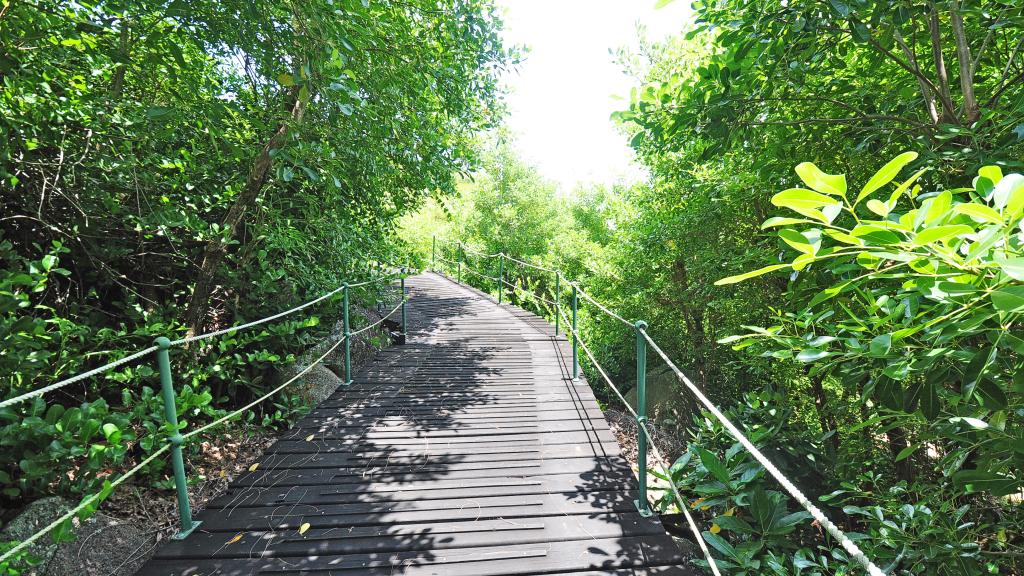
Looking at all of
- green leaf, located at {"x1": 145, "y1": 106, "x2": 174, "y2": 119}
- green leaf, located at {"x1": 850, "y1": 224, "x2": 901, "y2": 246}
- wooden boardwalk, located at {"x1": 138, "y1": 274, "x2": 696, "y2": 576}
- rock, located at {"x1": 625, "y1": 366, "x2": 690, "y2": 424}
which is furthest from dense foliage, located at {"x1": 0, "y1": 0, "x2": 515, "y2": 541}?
rock, located at {"x1": 625, "y1": 366, "x2": 690, "y2": 424}

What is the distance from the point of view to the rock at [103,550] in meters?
2.32

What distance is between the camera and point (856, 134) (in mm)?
3158

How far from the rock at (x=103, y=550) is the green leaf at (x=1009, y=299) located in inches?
147

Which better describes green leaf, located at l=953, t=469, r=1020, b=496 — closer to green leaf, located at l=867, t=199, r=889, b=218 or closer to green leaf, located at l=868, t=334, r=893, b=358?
green leaf, located at l=868, t=334, r=893, b=358

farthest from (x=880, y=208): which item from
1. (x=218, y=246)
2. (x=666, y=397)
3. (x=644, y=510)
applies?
(x=666, y=397)

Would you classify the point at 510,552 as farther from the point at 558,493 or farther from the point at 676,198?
the point at 676,198

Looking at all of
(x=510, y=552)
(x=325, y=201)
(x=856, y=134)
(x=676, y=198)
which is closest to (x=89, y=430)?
(x=510, y=552)

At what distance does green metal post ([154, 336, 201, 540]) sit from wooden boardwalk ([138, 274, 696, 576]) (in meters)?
0.09

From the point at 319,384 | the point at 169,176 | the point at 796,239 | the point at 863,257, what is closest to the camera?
the point at 796,239

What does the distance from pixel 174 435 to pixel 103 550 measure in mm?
824

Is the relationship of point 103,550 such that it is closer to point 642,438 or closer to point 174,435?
point 174,435

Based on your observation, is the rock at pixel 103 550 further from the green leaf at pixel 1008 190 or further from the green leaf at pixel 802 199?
the green leaf at pixel 1008 190

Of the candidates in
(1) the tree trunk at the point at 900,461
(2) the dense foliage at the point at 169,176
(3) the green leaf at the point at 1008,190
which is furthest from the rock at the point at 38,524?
(1) the tree trunk at the point at 900,461

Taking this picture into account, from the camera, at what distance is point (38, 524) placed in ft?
7.71
